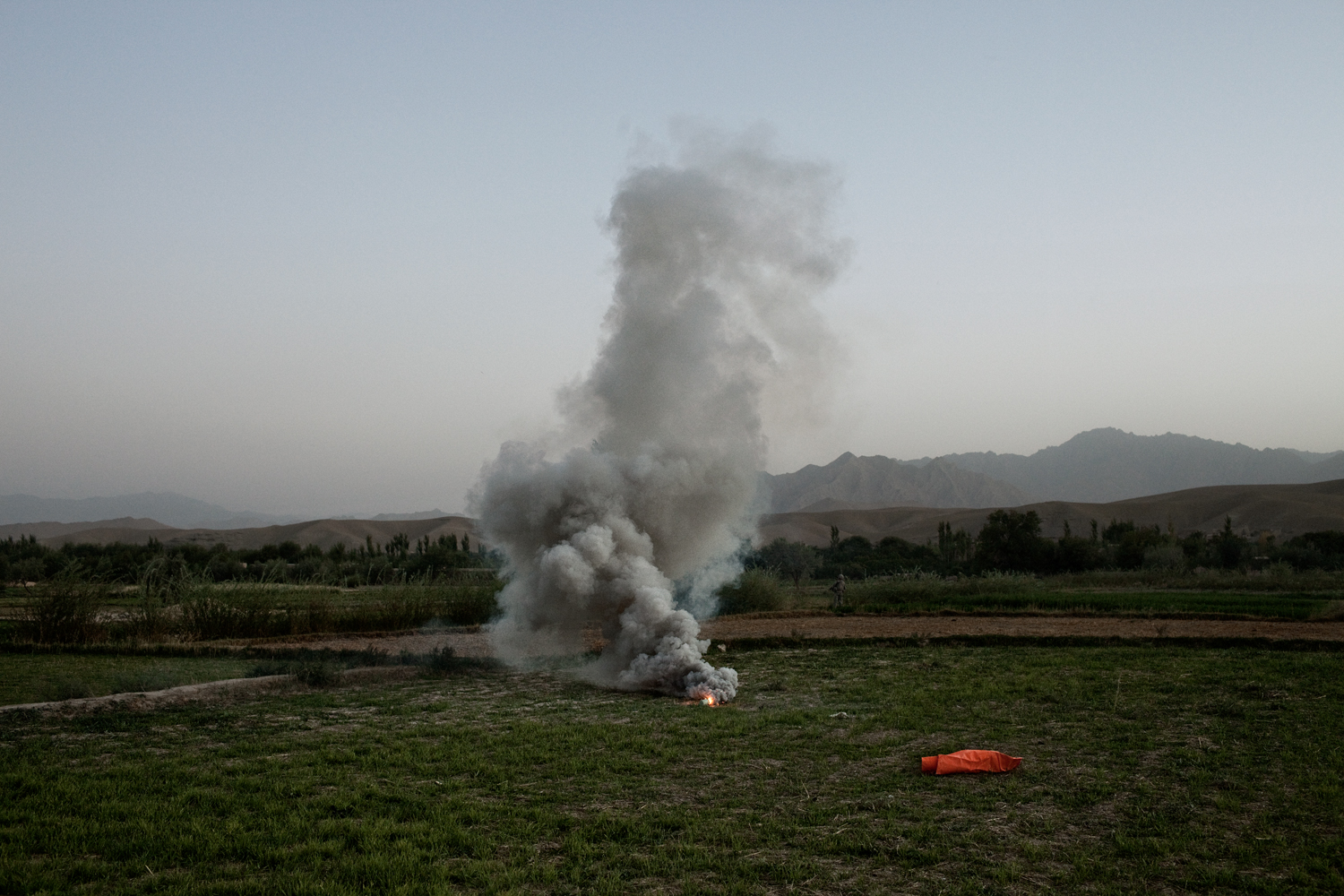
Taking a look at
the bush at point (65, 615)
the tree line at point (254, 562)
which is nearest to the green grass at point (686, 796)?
the bush at point (65, 615)

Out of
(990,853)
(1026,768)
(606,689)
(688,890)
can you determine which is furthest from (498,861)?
(606,689)

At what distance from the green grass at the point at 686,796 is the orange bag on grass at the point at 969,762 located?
0.71ft

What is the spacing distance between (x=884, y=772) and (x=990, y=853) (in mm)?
2719

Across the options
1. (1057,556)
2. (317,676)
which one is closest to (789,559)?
(1057,556)

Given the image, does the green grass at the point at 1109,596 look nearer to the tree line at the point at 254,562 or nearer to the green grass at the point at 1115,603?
the green grass at the point at 1115,603

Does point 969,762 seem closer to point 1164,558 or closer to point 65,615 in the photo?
point 65,615

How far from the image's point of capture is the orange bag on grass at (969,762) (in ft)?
32.6

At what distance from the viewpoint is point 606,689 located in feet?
55.7

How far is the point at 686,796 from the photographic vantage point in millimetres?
9203

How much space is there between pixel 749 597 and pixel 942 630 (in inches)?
415

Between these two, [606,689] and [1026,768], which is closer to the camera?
[1026,768]

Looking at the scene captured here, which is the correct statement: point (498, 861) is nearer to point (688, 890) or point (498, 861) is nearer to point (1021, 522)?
point (688, 890)

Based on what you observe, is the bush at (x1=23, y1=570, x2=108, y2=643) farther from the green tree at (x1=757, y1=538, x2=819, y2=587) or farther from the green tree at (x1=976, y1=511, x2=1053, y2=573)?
the green tree at (x1=976, y1=511, x2=1053, y2=573)

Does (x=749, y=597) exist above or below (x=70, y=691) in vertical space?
below
